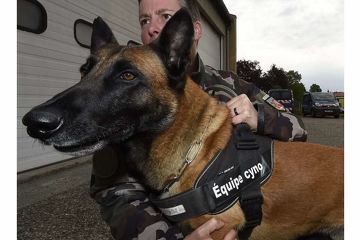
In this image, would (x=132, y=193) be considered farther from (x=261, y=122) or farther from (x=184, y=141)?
(x=261, y=122)

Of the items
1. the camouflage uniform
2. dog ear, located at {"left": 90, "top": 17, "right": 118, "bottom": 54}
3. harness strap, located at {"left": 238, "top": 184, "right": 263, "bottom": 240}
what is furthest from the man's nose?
harness strap, located at {"left": 238, "top": 184, "right": 263, "bottom": 240}

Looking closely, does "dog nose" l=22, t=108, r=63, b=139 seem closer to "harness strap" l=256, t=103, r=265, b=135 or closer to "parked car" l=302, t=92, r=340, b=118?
"harness strap" l=256, t=103, r=265, b=135

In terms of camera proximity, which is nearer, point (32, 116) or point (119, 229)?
point (32, 116)

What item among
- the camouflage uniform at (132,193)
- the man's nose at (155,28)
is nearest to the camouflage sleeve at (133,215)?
the camouflage uniform at (132,193)

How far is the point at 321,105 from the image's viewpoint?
108ft

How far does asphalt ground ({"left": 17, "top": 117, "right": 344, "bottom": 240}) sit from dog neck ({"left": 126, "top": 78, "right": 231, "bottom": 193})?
102 inches

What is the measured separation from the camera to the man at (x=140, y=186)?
2.45 m

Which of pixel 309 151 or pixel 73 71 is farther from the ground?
pixel 73 71

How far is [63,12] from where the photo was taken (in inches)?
292

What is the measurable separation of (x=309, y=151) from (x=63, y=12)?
6251 mm

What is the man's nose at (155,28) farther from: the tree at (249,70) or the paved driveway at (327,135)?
the tree at (249,70)
